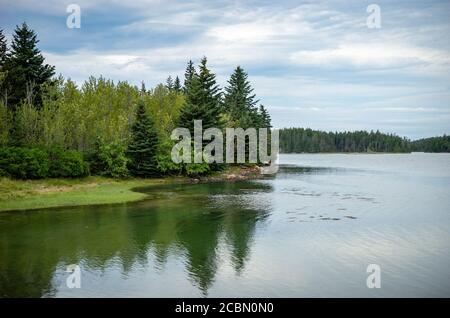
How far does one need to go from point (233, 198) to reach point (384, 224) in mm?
15890

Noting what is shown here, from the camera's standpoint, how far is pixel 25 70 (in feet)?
182

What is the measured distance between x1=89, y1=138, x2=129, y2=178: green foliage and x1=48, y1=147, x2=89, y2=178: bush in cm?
318

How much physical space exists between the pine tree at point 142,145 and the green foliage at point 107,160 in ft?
9.40

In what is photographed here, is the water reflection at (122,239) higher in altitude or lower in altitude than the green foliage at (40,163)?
lower

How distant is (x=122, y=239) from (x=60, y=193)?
18.2 meters

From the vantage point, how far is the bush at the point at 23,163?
40.8m

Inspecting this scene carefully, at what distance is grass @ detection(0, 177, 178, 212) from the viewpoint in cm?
3347

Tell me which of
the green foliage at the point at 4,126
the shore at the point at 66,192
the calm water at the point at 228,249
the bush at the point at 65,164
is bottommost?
the calm water at the point at 228,249

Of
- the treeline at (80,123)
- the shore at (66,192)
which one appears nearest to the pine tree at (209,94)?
the treeline at (80,123)

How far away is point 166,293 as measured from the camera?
15367 mm

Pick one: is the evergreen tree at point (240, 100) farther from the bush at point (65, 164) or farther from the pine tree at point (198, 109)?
the bush at point (65, 164)

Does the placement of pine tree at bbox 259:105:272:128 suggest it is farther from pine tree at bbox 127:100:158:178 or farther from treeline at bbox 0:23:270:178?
pine tree at bbox 127:100:158:178

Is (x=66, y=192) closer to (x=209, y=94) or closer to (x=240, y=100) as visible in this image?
(x=209, y=94)

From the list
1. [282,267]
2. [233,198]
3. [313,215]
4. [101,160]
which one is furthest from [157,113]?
[282,267]
